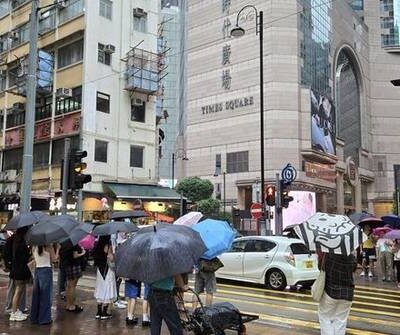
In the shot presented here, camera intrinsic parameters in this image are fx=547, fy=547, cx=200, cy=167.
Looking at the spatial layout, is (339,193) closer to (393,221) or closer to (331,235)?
(393,221)

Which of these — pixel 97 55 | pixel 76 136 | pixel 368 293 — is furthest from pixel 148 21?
pixel 368 293

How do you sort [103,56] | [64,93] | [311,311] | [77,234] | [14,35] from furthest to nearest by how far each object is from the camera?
[14,35] < [103,56] < [64,93] < [311,311] < [77,234]

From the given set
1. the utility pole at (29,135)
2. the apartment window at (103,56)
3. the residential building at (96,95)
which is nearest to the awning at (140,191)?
the residential building at (96,95)

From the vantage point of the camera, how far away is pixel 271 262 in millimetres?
15180

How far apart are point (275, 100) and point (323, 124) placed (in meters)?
7.39

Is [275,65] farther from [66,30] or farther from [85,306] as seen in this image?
[85,306]

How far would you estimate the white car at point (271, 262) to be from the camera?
48.5ft

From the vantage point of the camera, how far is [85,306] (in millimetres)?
11406

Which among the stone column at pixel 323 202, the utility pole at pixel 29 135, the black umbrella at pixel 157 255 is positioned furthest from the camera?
the stone column at pixel 323 202

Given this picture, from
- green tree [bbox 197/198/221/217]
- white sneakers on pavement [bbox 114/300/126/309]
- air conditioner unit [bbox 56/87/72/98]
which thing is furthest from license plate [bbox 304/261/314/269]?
green tree [bbox 197/198/221/217]

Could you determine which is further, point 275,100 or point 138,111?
point 275,100

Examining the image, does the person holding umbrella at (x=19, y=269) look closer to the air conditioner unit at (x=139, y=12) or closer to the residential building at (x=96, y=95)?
the residential building at (x=96, y=95)

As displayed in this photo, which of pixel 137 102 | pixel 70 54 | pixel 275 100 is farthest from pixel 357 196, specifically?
pixel 70 54

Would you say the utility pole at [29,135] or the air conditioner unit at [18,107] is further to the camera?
the air conditioner unit at [18,107]
